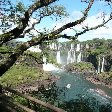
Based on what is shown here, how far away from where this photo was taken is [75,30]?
14766 mm

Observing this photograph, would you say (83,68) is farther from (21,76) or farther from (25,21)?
(25,21)

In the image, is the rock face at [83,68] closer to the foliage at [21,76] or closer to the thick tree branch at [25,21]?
the foliage at [21,76]

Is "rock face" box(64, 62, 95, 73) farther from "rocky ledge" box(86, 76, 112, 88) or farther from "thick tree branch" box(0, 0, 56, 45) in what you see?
"thick tree branch" box(0, 0, 56, 45)

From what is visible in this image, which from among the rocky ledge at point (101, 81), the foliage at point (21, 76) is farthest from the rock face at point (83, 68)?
the foliage at point (21, 76)

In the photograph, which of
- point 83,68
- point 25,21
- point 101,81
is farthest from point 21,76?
point 25,21

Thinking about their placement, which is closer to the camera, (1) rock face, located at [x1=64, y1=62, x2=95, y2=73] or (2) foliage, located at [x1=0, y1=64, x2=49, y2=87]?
(2) foliage, located at [x1=0, y1=64, x2=49, y2=87]

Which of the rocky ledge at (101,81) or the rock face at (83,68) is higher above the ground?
the rocky ledge at (101,81)

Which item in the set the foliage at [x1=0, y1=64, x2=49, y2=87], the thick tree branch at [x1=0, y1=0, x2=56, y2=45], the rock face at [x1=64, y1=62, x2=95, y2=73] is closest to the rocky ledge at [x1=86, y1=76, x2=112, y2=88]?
the foliage at [x1=0, y1=64, x2=49, y2=87]

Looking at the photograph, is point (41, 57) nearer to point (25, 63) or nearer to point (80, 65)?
point (25, 63)

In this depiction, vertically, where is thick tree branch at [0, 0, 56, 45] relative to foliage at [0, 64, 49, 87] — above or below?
above

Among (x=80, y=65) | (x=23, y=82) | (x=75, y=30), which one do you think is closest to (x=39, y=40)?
(x=75, y=30)

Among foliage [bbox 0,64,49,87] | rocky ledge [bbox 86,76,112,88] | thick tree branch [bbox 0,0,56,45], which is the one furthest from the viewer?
rocky ledge [bbox 86,76,112,88]

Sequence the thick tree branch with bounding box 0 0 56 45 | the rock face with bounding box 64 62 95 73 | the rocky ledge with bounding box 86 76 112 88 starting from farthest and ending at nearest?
the rock face with bounding box 64 62 95 73, the rocky ledge with bounding box 86 76 112 88, the thick tree branch with bounding box 0 0 56 45

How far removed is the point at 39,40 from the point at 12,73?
114 meters
